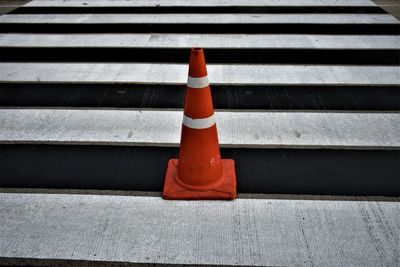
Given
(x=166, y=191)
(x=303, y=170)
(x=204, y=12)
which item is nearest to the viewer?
(x=166, y=191)

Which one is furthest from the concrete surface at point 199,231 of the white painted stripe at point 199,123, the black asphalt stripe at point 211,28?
the black asphalt stripe at point 211,28

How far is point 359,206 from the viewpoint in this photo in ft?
8.66

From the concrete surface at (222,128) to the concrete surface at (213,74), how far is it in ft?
2.50

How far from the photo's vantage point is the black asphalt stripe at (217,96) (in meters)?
3.98

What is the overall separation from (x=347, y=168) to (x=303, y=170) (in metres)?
0.34

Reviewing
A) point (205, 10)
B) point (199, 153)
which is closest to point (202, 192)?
point (199, 153)

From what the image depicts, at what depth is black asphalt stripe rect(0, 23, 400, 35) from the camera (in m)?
6.02

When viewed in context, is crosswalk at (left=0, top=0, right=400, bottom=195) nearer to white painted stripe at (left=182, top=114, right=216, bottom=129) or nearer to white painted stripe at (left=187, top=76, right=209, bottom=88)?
white painted stripe at (left=182, top=114, right=216, bottom=129)

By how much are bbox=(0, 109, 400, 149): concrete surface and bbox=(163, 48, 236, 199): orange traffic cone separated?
1.98ft

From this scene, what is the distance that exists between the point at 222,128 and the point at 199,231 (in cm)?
134

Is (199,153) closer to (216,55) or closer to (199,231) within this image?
(199,231)

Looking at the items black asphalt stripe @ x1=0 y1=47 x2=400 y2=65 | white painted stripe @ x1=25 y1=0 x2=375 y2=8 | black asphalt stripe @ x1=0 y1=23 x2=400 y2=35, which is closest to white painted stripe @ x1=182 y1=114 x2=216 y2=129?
black asphalt stripe @ x1=0 y1=47 x2=400 y2=65

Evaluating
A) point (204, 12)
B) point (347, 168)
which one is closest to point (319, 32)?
point (204, 12)

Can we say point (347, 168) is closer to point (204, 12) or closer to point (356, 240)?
point (356, 240)
